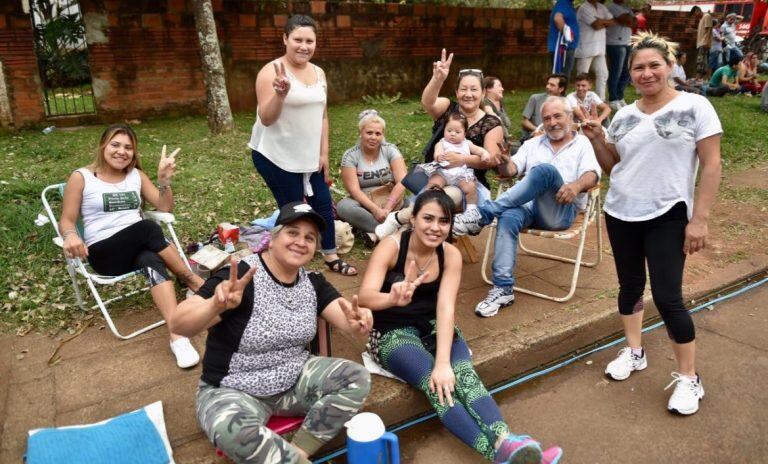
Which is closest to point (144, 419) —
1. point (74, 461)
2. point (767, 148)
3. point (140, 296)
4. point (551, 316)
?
point (74, 461)

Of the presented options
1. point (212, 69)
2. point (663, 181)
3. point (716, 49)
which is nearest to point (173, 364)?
point (663, 181)

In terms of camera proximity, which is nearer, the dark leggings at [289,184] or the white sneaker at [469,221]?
the dark leggings at [289,184]

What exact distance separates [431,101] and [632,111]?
1744 millimetres

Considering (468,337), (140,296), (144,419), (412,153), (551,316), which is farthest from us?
(412,153)

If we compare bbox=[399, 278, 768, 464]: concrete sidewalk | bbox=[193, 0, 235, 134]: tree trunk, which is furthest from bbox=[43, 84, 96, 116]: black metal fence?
bbox=[399, 278, 768, 464]: concrete sidewalk

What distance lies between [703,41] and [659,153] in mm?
14788

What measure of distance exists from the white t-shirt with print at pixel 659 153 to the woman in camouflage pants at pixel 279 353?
1.59m

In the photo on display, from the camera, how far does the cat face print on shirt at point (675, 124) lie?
284 centimetres

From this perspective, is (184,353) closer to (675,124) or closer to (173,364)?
(173,364)

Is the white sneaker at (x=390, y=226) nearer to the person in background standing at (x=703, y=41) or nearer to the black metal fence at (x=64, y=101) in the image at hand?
the black metal fence at (x=64, y=101)

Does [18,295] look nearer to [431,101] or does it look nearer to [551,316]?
[431,101]

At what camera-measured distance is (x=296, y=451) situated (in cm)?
246

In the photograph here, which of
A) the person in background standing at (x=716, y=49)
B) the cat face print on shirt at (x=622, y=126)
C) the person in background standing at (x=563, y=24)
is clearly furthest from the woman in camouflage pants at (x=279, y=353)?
the person in background standing at (x=716, y=49)

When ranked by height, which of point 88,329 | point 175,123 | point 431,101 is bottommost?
point 88,329
